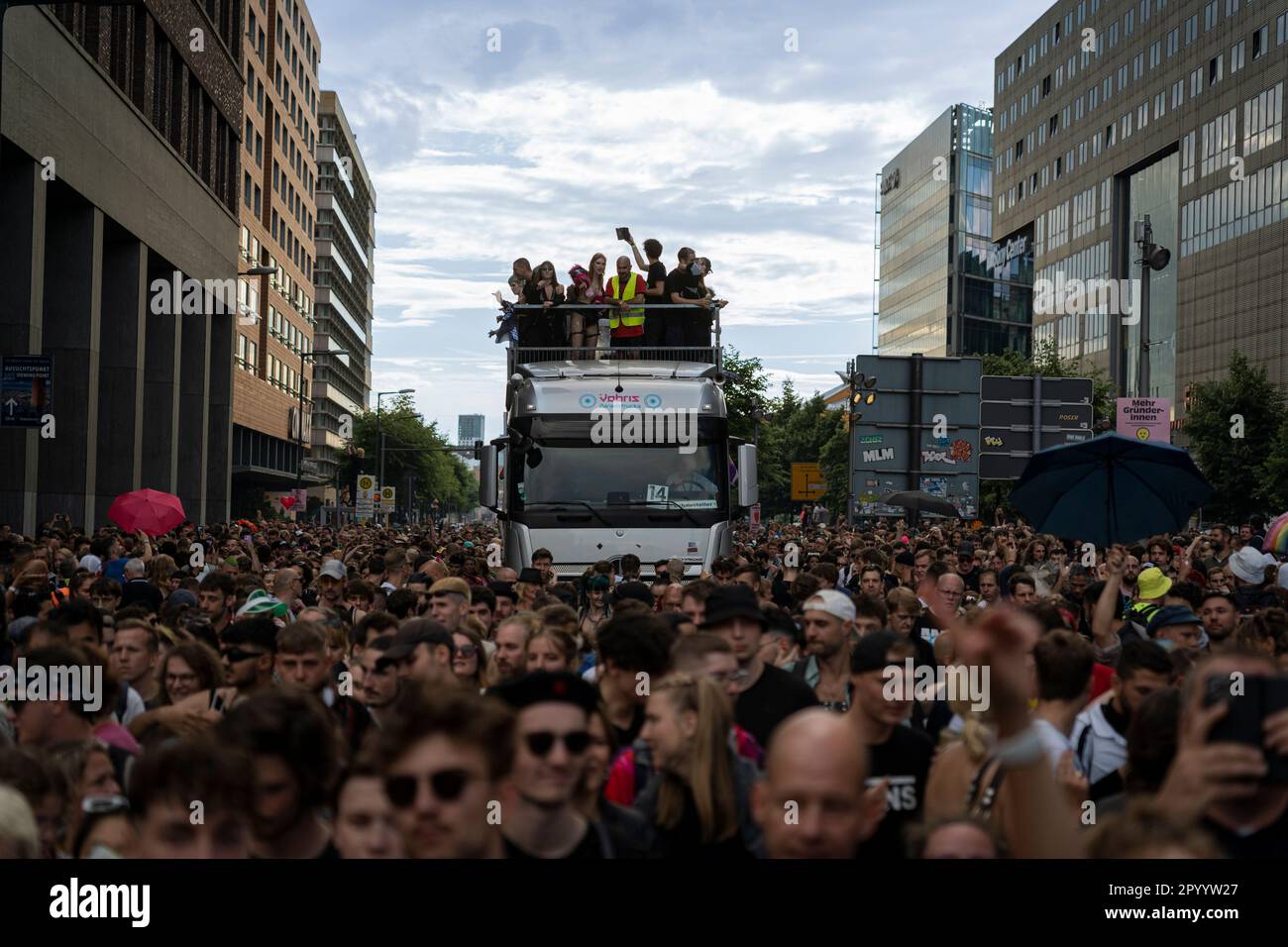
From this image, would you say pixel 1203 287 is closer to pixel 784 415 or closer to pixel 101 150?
pixel 784 415

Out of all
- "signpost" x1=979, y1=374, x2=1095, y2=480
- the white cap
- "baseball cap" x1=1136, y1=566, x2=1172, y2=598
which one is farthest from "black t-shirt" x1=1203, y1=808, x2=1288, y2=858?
"signpost" x1=979, y1=374, x2=1095, y2=480

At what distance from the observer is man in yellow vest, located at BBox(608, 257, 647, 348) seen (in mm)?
18375

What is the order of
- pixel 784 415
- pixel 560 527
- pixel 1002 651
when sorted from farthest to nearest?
1. pixel 784 415
2. pixel 560 527
3. pixel 1002 651

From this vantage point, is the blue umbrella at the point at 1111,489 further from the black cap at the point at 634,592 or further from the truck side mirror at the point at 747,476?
the truck side mirror at the point at 747,476

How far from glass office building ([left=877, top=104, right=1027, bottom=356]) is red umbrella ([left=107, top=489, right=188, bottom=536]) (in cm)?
10370

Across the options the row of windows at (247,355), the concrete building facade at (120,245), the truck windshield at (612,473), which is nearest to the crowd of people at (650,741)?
the truck windshield at (612,473)

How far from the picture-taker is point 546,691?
454 cm

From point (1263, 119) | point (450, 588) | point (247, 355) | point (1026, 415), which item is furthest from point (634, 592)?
point (1263, 119)

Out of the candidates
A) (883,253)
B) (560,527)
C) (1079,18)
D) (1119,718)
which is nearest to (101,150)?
(560,527)

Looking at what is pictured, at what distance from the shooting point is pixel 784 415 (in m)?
120

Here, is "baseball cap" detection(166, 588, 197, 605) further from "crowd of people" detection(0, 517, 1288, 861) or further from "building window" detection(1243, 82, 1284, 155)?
"building window" detection(1243, 82, 1284, 155)

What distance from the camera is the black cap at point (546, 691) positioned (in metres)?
4.50

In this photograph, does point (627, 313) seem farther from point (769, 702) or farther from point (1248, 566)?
point (769, 702)
